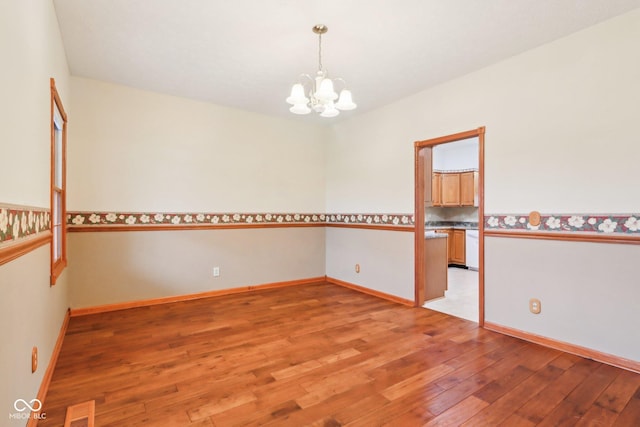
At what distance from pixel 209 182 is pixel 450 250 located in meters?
5.09

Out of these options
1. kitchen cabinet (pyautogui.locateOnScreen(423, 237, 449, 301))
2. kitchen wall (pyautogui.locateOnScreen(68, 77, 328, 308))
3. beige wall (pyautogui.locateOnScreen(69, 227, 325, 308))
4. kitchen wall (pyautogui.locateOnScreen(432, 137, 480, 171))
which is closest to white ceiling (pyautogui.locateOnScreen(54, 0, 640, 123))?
kitchen wall (pyautogui.locateOnScreen(68, 77, 328, 308))

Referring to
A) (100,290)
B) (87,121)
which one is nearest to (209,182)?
(87,121)

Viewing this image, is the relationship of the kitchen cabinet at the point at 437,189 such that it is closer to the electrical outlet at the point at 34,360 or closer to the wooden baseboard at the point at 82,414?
the wooden baseboard at the point at 82,414

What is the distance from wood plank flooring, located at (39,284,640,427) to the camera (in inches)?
69.9

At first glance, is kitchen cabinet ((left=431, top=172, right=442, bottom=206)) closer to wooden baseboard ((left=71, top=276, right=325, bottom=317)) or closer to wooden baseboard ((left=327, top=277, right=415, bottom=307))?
wooden baseboard ((left=327, top=277, right=415, bottom=307))

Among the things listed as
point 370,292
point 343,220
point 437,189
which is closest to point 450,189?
point 437,189

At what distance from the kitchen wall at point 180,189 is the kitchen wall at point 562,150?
7.63 ft

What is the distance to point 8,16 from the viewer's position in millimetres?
1318

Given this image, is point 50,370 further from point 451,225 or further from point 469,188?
point 451,225

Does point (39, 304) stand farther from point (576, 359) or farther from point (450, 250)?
point (450, 250)

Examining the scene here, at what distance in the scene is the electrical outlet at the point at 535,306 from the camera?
2793mm

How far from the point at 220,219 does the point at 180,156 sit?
967mm

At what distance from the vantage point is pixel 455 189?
6625 millimetres
